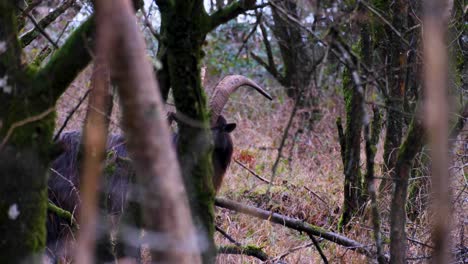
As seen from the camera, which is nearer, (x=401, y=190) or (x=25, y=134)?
(x=25, y=134)

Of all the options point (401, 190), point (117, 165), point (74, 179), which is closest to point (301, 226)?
point (117, 165)

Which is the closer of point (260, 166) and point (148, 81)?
point (148, 81)

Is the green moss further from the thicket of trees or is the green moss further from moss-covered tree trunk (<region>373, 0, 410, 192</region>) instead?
moss-covered tree trunk (<region>373, 0, 410, 192</region>)

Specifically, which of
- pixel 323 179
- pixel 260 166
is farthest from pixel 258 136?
pixel 323 179

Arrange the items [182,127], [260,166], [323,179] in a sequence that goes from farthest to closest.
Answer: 1. [260,166]
2. [323,179]
3. [182,127]

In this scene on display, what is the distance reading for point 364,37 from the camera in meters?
6.37

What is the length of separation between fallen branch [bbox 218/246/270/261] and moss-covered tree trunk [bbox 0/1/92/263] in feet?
7.42

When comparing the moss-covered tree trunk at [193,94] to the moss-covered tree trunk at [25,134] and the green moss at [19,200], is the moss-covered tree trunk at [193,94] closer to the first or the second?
the moss-covered tree trunk at [25,134]

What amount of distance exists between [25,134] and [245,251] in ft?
8.33

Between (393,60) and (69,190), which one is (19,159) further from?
(393,60)

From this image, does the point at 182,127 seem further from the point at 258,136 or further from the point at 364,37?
the point at 258,136

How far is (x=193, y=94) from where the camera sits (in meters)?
3.24

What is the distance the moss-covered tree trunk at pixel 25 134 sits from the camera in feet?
9.66

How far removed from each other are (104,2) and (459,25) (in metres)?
5.31
